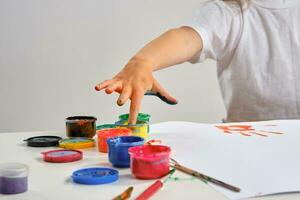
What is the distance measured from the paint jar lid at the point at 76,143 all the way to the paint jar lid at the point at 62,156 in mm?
49

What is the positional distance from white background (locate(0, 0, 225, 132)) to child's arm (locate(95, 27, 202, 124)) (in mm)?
670

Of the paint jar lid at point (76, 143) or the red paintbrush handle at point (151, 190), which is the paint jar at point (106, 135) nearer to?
the paint jar lid at point (76, 143)

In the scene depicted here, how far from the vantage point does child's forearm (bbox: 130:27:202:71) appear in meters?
0.84

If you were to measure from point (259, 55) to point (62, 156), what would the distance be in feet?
2.18

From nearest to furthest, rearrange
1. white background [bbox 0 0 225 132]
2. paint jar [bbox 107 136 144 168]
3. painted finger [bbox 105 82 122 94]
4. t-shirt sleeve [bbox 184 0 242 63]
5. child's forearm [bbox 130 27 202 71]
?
paint jar [bbox 107 136 144 168] < painted finger [bbox 105 82 122 94] < child's forearm [bbox 130 27 202 71] < t-shirt sleeve [bbox 184 0 242 63] < white background [bbox 0 0 225 132]

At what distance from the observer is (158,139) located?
76 centimetres

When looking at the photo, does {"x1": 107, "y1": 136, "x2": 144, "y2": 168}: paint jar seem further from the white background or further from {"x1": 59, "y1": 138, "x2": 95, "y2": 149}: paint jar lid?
the white background

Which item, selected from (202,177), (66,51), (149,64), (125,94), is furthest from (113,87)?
(66,51)

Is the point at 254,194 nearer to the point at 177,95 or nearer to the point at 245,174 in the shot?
the point at 245,174

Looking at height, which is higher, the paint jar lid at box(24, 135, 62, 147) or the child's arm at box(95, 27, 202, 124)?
the child's arm at box(95, 27, 202, 124)

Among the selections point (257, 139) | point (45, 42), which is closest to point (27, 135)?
point (257, 139)

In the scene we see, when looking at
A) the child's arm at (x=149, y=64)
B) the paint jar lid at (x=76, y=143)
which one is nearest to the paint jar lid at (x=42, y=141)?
the paint jar lid at (x=76, y=143)

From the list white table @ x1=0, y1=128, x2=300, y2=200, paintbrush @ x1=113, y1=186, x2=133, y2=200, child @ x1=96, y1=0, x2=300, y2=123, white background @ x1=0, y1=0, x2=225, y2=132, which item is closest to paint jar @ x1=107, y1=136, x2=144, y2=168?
white table @ x1=0, y1=128, x2=300, y2=200

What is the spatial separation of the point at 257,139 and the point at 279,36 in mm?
470
